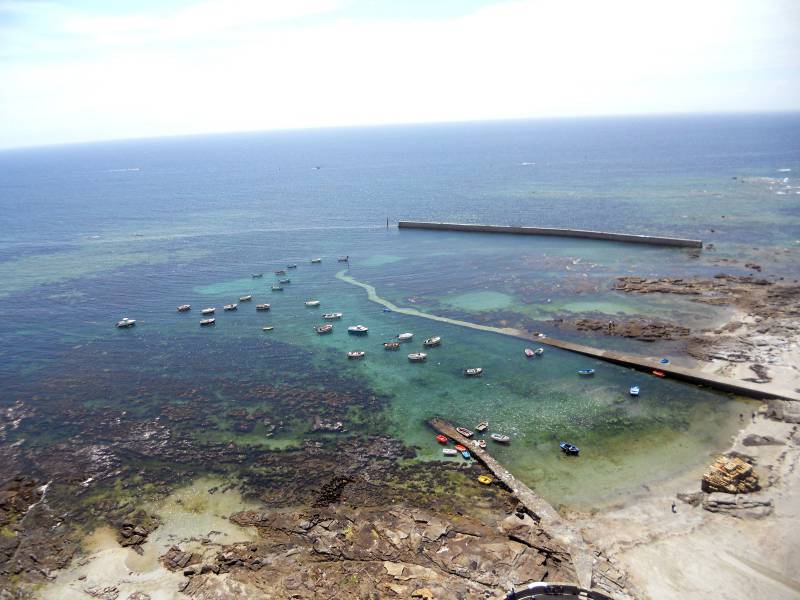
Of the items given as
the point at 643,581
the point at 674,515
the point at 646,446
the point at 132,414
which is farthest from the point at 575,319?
the point at 132,414

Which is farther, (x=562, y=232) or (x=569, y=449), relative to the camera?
(x=562, y=232)

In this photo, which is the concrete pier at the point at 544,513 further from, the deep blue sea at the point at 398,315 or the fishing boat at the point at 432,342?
the fishing boat at the point at 432,342

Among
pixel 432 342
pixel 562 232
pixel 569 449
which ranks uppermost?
pixel 562 232

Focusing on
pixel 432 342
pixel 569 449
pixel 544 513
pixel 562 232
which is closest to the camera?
pixel 544 513

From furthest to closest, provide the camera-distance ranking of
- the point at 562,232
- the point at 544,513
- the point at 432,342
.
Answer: the point at 562,232 < the point at 432,342 < the point at 544,513

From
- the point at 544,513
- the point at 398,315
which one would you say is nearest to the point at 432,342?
the point at 398,315

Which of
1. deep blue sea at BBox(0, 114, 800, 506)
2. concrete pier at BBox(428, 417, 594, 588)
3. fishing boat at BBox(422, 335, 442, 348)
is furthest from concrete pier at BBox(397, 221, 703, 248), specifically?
concrete pier at BBox(428, 417, 594, 588)

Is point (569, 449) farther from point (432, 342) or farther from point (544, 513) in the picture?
point (432, 342)

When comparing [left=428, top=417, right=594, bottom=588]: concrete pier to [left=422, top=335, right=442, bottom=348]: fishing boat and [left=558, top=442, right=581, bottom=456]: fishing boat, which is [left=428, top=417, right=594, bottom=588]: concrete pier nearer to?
[left=558, top=442, right=581, bottom=456]: fishing boat
